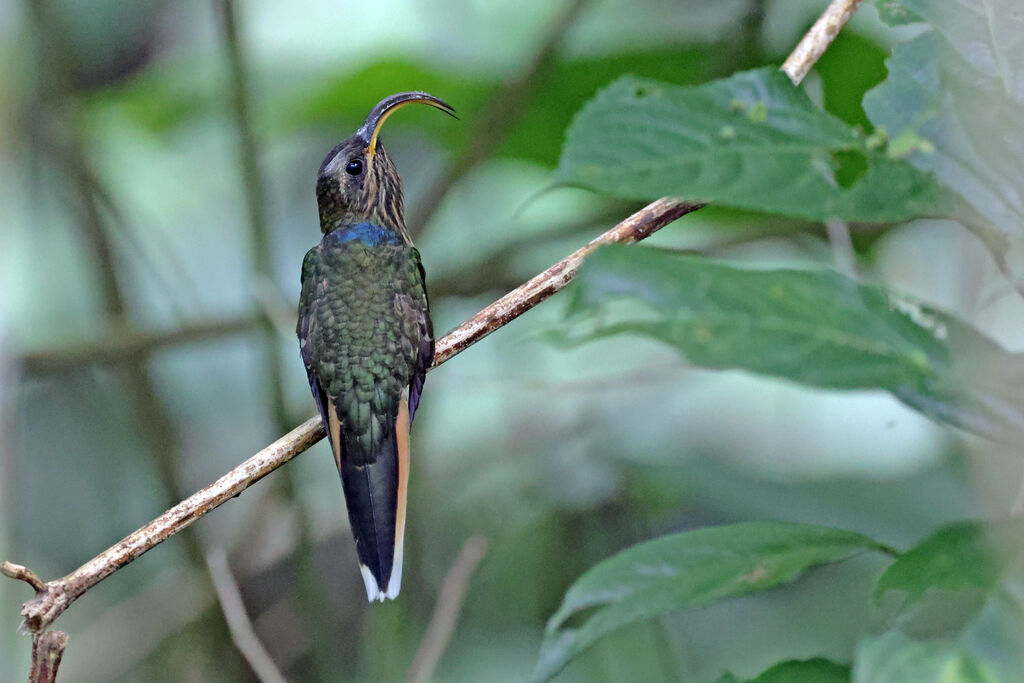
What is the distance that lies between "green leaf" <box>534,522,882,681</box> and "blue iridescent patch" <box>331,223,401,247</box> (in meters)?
1.99

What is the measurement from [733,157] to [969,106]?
255mm

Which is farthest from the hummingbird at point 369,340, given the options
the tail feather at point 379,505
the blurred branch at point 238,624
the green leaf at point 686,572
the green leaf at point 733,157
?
the green leaf at point 733,157

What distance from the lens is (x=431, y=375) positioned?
305 centimetres

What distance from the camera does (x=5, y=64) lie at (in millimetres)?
3361

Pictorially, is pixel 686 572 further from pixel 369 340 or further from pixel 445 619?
pixel 369 340

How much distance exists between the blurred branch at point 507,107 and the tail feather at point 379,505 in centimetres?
81

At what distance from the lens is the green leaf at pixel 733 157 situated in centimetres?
79

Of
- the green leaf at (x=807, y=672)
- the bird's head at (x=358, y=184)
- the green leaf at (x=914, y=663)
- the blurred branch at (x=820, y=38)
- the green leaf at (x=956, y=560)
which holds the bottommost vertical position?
the bird's head at (x=358, y=184)

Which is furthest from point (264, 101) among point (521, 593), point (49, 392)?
point (521, 593)

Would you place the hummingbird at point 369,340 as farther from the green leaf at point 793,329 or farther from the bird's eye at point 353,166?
the green leaf at point 793,329

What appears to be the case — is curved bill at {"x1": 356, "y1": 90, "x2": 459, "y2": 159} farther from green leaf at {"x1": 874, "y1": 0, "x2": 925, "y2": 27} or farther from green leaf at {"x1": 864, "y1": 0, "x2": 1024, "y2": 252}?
green leaf at {"x1": 864, "y1": 0, "x2": 1024, "y2": 252}

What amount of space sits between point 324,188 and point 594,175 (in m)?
2.26

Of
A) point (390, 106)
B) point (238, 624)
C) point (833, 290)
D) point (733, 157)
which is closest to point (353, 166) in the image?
point (390, 106)

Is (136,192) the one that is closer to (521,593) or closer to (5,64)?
(5,64)
